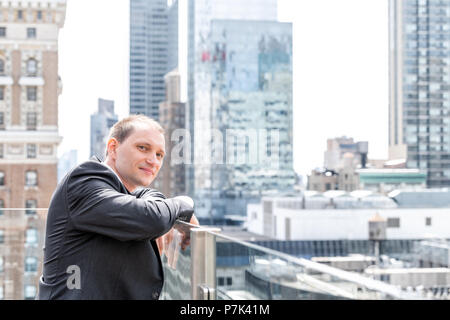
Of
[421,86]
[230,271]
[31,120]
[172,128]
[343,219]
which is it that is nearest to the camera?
[230,271]

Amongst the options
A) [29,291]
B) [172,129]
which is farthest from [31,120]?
[29,291]

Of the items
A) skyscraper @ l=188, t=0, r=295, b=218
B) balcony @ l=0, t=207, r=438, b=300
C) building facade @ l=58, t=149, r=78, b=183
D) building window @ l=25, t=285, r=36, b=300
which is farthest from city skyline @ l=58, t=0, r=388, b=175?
balcony @ l=0, t=207, r=438, b=300

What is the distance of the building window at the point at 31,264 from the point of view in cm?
268

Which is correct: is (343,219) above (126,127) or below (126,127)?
below

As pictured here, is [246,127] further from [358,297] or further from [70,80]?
[358,297]

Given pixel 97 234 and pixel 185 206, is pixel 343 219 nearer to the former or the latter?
pixel 185 206

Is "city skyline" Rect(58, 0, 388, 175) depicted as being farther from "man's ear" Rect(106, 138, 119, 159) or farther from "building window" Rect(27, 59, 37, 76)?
"man's ear" Rect(106, 138, 119, 159)

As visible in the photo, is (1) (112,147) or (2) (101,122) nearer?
(1) (112,147)

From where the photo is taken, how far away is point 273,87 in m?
43.8

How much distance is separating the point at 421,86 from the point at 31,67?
3127 centimetres

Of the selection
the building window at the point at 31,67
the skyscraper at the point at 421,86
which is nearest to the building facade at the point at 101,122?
the building window at the point at 31,67

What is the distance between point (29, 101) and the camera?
28.8 m

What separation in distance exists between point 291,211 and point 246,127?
11912 mm

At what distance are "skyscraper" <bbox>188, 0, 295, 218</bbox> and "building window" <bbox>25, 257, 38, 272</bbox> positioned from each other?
38.2 metres
